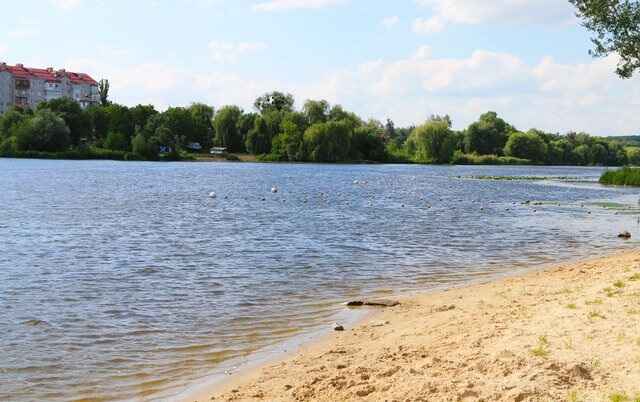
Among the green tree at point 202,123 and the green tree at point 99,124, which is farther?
the green tree at point 202,123

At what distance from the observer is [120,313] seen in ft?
50.2

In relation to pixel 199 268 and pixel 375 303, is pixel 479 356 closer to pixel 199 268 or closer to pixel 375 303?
pixel 375 303

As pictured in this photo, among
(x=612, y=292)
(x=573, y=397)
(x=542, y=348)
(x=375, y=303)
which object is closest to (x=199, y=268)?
(x=375, y=303)

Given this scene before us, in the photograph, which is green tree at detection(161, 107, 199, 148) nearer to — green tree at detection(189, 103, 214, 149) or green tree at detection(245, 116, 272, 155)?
green tree at detection(189, 103, 214, 149)

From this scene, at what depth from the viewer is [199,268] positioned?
21531 millimetres

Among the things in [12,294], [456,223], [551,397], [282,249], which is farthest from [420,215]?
[551,397]

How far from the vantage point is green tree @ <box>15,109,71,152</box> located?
147 meters

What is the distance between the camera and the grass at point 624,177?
78.4m

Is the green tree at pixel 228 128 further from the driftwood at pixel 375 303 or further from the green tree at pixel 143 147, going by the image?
the driftwood at pixel 375 303

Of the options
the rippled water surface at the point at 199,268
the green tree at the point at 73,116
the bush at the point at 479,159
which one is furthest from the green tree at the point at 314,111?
the rippled water surface at the point at 199,268

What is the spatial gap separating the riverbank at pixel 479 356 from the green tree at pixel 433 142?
156 meters

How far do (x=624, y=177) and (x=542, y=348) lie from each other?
3085 inches

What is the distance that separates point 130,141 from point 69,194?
121 meters

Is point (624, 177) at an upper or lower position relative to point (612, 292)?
upper
